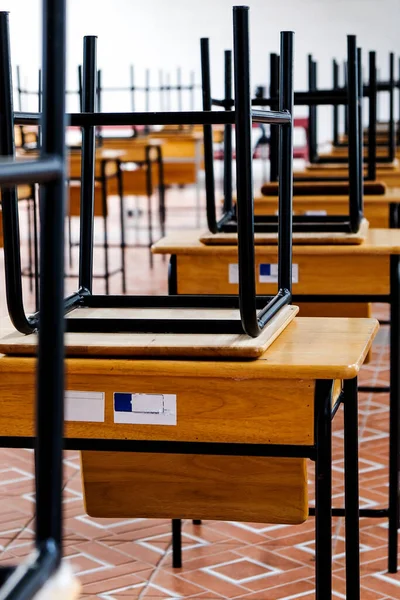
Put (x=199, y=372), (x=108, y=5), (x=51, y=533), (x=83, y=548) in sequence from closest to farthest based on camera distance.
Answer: (x=51, y=533) → (x=199, y=372) → (x=83, y=548) → (x=108, y=5)

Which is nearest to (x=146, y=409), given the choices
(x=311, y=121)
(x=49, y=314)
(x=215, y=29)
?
(x=49, y=314)

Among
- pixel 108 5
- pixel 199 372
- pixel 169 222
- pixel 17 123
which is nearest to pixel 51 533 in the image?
pixel 199 372

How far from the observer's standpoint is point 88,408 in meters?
1.61

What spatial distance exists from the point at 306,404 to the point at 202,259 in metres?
1.19

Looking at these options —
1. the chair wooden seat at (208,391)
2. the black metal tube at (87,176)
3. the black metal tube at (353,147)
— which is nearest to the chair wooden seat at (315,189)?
the black metal tube at (353,147)

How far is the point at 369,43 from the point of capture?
12.3 m

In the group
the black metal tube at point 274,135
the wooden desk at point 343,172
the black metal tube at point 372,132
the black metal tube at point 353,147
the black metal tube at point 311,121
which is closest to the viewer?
the black metal tube at point 353,147

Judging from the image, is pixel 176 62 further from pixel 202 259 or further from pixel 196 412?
pixel 196 412

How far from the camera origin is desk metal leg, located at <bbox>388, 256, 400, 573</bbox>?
2.50m

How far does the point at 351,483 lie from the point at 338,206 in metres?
1.95

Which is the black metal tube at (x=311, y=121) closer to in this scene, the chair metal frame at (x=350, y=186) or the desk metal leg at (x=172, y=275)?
the chair metal frame at (x=350, y=186)

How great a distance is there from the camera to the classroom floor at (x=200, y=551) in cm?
242

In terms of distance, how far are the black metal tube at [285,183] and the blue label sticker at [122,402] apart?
419mm

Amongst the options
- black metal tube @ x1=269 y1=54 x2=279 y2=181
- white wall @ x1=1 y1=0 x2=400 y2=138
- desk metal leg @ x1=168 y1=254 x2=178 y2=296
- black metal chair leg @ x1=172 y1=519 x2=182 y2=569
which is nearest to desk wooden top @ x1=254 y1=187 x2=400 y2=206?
black metal tube @ x1=269 y1=54 x2=279 y2=181
